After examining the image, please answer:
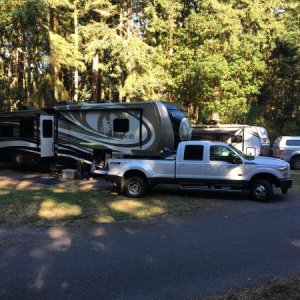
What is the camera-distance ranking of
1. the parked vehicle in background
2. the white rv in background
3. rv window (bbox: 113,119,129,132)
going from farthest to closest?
the white rv in background → the parked vehicle in background → rv window (bbox: 113,119,129,132)

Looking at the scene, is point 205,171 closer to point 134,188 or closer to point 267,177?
point 267,177

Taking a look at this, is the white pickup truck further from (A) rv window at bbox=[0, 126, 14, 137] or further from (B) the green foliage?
(B) the green foliage

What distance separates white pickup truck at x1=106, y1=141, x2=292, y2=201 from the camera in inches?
523

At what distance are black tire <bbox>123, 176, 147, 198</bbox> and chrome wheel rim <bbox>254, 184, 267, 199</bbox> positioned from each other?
338cm

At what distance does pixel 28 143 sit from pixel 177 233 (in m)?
14.1

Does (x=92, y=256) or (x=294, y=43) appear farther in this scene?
(x=294, y=43)

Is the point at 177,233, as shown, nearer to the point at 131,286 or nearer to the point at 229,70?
the point at 131,286

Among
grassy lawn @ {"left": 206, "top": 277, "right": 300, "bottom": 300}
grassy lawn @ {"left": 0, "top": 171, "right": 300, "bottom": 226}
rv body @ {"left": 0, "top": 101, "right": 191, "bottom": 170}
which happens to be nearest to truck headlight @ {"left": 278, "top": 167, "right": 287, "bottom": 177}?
grassy lawn @ {"left": 0, "top": 171, "right": 300, "bottom": 226}

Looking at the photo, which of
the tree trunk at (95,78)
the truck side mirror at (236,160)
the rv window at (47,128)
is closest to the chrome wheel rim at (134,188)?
the truck side mirror at (236,160)

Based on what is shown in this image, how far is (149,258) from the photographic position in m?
7.23

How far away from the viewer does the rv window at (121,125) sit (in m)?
17.9

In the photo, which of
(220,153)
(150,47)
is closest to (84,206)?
(220,153)

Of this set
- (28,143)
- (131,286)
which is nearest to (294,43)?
(28,143)

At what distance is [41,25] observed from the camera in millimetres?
30219
